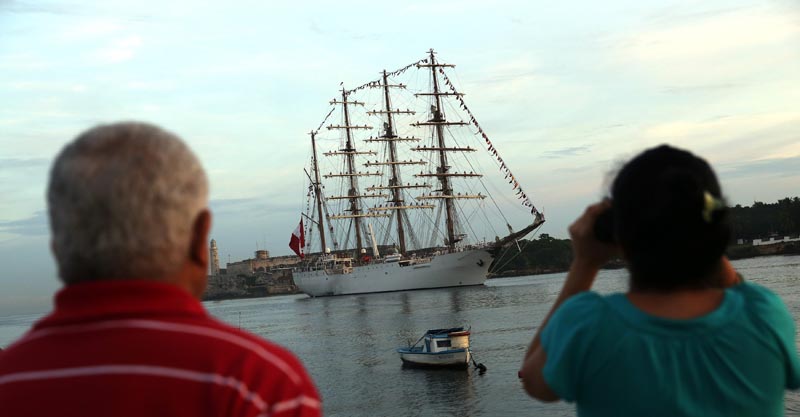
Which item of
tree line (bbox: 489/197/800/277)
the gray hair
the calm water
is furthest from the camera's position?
tree line (bbox: 489/197/800/277)

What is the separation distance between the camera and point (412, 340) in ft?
131

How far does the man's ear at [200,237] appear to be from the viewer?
1.56m

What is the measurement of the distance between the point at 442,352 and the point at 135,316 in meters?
27.6

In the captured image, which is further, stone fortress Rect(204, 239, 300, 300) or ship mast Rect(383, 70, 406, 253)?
stone fortress Rect(204, 239, 300, 300)

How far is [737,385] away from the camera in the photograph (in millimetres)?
1795

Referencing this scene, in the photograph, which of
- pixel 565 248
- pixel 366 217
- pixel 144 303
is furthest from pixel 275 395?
pixel 565 248

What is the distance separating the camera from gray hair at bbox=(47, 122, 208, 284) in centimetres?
147

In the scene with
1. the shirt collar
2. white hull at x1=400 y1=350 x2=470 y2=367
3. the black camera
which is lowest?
white hull at x1=400 y1=350 x2=470 y2=367

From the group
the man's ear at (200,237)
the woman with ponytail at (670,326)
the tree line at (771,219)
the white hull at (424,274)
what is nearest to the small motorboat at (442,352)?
the woman with ponytail at (670,326)

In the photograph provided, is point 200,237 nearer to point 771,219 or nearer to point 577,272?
point 577,272

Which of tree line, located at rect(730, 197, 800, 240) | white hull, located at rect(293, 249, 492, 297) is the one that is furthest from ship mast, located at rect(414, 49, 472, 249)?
tree line, located at rect(730, 197, 800, 240)

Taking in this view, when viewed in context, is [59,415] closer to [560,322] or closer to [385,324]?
[560,322]

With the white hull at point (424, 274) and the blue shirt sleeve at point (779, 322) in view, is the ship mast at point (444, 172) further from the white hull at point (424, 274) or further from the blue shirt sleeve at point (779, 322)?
the blue shirt sleeve at point (779, 322)

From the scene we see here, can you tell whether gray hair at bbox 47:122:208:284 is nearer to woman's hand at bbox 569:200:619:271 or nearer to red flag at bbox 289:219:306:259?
woman's hand at bbox 569:200:619:271
